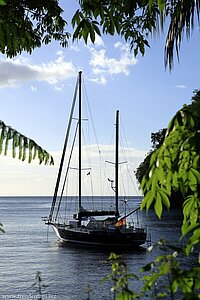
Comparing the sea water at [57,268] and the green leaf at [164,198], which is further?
the sea water at [57,268]

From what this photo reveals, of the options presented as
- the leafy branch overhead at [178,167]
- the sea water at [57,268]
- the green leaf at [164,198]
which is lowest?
the sea water at [57,268]

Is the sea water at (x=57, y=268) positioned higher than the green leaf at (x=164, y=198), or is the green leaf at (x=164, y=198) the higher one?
the green leaf at (x=164, y=198)

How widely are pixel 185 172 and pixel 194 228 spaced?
271mm

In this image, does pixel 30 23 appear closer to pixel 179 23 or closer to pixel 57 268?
pixel 179 23

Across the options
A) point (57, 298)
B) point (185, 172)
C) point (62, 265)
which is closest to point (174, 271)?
point (185, 172)

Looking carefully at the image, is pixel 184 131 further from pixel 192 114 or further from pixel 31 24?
pixel 31 24

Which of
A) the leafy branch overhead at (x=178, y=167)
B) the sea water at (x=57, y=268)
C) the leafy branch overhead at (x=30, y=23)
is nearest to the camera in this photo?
the leafy branch overhead at (x=178, y=167)

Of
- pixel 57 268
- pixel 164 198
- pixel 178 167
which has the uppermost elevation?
pixel 178 167

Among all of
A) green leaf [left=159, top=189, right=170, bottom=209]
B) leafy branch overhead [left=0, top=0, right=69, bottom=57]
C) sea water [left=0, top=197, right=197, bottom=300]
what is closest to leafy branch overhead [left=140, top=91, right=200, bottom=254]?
green leaf [left=159, top=189, right=170, bottom=209]

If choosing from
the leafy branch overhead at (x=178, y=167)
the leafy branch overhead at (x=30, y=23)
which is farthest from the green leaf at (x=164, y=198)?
the leafy branch overhead at (x=30, y=23)

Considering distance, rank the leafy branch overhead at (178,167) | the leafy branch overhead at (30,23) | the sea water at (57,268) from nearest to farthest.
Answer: the leafy branch overhead at (178,167)
the leafy branch overhead at (30,23)
the sea water at (57,268)

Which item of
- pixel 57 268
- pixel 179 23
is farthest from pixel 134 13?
pixel 57 268

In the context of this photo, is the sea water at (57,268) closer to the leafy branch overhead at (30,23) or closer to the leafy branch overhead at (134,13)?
the leafy branch overhead at (30,23)

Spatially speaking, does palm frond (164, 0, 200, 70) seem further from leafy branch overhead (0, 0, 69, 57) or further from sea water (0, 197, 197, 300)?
sea water (0, 197, 197, 300)
